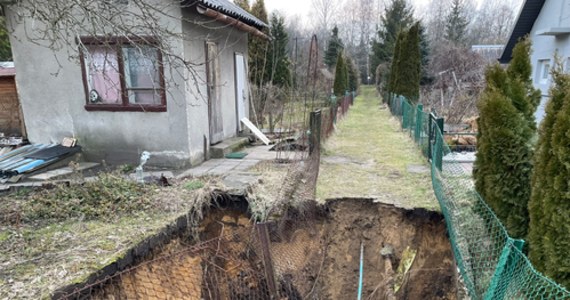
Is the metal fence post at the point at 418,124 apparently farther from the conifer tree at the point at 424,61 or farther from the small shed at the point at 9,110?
the conifer tree at the point at 424,61

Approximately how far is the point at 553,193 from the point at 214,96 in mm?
6259

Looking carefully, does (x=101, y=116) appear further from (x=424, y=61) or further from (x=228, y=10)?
(x=424, y=61)

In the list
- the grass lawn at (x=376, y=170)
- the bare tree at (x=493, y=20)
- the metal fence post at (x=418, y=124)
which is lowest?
the grass lawn at (x=376, y=170)

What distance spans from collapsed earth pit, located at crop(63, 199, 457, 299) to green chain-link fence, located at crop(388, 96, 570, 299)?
48cm

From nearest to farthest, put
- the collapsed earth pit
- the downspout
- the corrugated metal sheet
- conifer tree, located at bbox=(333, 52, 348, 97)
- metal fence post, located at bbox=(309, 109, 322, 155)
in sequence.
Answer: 1. the collapsed earth pit
2. the corrugated metal sheet
3. the downspout
4. metal fence post, located at bbox=(309, 109, 322, 155)
5. conifer tree, located at bbox=(333, 52, 348, 97)

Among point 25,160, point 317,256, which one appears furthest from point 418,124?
point 25,160

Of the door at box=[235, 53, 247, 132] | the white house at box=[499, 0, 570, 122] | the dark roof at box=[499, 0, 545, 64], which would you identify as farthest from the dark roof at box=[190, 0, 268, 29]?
the dark roof at box=[499, 0, 545, 64]

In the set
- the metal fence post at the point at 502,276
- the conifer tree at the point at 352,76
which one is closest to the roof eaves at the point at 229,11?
the metal fence post at the point at 502,276

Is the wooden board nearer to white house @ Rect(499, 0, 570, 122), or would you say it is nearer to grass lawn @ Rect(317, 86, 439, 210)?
grass lawn @ Rect(317, 86, 439, 210)

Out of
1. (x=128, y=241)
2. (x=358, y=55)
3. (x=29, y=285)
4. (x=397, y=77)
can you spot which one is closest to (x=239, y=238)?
(x=128, y=241)

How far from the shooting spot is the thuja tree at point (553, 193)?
2303 millimetres

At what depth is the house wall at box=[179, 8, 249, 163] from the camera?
243 inches

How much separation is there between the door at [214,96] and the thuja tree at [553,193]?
5655mm

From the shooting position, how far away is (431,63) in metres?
25.5
